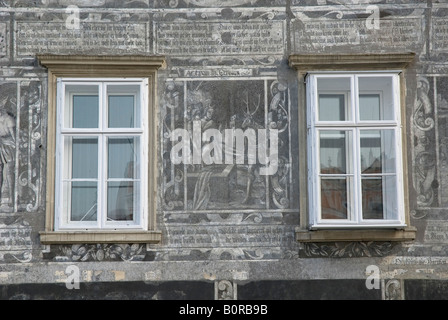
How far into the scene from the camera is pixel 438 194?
990cm

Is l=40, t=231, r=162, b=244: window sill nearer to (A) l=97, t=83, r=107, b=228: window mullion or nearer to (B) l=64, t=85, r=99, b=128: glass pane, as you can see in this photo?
(A) l=97, t=83, r=107, b=228: window mullion

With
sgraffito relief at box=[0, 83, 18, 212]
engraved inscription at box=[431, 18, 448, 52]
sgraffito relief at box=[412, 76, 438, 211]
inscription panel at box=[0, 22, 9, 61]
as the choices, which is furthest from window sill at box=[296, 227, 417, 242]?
inscription panel at box=[0, 22, 9, 61]

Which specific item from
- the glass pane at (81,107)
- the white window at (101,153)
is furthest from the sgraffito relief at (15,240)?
the glass pane at (81,107)

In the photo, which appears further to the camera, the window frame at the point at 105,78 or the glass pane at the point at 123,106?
the glass pane at the point at 123,106

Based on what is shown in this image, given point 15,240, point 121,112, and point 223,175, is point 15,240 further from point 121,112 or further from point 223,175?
point 223,175

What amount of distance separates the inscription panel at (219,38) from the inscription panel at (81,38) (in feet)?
0.86

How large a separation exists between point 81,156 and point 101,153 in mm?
255

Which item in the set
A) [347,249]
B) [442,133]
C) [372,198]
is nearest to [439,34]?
[442,133]

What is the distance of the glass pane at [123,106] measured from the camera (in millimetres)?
10039

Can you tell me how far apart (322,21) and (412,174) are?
82.3 inches

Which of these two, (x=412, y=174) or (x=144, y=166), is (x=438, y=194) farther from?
(x=144, y=166)

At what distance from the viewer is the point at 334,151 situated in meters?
9.95

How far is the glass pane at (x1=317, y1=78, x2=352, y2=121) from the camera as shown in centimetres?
1003

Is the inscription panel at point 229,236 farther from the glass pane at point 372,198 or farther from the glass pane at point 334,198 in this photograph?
the glass pane at point 372,198
